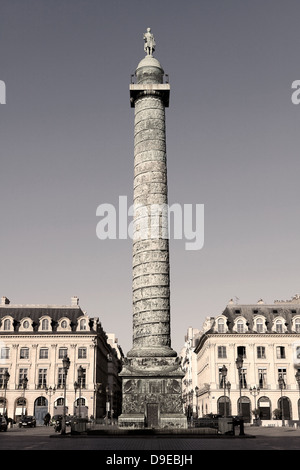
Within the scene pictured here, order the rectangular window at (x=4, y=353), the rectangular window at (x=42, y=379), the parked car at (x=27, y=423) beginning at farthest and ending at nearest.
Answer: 1. the rectangular window at (x=4, y=353)
2. the rectangular window at (x=42, y=379)
3. the parked car at (x=27, y=423)

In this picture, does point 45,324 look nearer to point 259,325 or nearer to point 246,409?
point 246,409

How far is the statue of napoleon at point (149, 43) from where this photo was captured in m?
39.9

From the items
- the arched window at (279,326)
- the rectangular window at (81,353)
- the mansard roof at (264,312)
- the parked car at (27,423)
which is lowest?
the parked car at (27,423)

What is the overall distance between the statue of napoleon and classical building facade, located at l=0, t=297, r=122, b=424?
33.4m

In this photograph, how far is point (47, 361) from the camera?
61.4 m

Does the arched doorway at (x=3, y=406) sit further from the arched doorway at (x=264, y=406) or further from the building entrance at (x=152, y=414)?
the building entrance at (x=152, y=414)

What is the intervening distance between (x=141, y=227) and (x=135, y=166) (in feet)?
14.3

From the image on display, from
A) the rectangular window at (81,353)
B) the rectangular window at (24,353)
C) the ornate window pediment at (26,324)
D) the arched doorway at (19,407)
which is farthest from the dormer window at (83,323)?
the arched doorway at (19,407)

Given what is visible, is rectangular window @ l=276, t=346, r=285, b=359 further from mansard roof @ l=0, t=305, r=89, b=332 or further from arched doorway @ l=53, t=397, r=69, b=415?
arched doorway @ l=53, t=397, r=69, b=415

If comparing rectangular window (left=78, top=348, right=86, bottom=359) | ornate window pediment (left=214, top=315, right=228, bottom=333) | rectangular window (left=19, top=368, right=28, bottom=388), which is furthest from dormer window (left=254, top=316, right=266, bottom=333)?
rectangular window (left=19, top=368, right=28, bottom=388)

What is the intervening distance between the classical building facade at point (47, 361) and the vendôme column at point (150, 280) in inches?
1145
